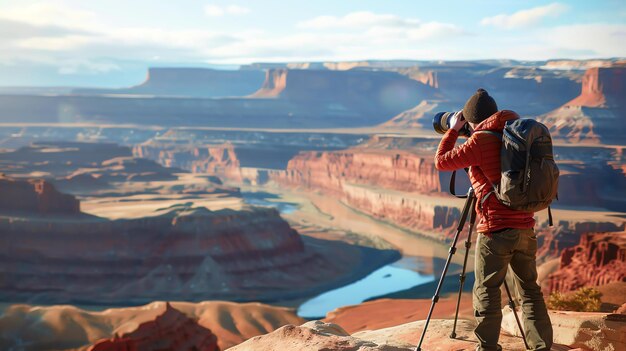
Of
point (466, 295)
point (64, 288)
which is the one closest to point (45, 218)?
point (64, 288)

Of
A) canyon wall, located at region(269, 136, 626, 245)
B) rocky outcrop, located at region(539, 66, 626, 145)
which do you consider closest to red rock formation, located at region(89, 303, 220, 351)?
canyon wall, located at region(269, 136, 626, 245)

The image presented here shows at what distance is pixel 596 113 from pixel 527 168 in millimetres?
140908

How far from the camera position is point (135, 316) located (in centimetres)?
4759

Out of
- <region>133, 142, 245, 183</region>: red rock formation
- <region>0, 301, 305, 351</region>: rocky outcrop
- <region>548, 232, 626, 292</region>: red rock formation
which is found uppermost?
<region>548, 232, 626, 292</region>: red rock formation

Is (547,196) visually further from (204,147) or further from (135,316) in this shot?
(204,147)

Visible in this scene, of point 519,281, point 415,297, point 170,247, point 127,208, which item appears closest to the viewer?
point 519,281

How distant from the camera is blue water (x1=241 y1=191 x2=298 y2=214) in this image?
130125 millimetres

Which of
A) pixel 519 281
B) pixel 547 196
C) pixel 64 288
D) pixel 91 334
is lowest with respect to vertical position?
pixel 64 288

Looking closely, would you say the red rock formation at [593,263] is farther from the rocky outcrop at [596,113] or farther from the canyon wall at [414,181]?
the rocky outcrop at [596,113]

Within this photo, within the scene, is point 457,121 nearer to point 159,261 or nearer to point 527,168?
point 527,168

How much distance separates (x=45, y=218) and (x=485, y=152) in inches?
3032

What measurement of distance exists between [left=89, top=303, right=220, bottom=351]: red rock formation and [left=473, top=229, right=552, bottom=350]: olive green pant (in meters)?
22.9

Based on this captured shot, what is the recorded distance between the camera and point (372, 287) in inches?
3066

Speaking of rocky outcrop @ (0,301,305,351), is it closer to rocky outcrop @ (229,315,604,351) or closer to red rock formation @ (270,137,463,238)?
rocky outcrop @ (229,315,604,351)
